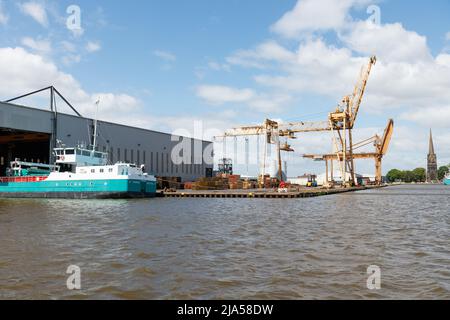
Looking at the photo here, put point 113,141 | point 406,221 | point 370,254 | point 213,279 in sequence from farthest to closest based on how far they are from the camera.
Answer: point 113,141 < point 406,221 < point 370,254 < point 213,279

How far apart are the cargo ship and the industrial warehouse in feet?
17.1

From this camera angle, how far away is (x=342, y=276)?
9.81 metres

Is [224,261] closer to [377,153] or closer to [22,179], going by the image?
[22,179]

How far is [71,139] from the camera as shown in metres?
56.6

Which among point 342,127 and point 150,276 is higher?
point 342,127

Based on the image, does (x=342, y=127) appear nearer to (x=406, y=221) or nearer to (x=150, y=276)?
(x=406, y=221)

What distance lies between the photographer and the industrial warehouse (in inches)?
1991

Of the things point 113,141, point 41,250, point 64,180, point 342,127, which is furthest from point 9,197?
point 342,127

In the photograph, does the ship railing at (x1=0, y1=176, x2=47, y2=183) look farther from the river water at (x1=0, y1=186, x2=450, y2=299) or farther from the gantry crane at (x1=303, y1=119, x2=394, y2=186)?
the gantry crane at (x1=303, y1=119, x2=394, y2=186)

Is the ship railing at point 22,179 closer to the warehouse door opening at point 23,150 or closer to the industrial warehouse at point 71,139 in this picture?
the industrial warehouse at point 71,139

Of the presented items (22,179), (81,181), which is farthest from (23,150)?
(81,181)

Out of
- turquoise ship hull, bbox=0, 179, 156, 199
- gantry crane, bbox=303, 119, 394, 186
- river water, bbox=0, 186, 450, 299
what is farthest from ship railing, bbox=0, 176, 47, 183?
gantry crane, bbox=303, 119, 394, 186

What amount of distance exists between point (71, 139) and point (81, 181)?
14648 millimetres
